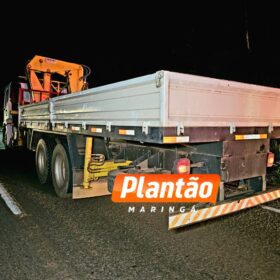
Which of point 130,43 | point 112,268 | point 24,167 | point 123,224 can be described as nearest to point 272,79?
point 24,167

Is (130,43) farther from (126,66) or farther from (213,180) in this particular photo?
(213,180)

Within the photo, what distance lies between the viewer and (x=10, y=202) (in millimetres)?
5465

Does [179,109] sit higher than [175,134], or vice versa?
[179,109]

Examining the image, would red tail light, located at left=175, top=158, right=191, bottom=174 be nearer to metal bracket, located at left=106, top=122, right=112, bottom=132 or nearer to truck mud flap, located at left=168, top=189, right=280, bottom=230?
truck mud flap, located at left=168, top=189, right=280, bottom=230

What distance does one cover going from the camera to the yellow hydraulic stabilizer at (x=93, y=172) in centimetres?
529

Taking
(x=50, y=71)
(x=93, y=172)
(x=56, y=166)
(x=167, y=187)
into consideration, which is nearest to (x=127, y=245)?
(x=167, y=187)

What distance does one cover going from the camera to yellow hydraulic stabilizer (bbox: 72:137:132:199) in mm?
5289

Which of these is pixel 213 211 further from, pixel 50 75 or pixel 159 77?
pixel 50 75

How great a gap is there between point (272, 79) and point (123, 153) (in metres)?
12.7

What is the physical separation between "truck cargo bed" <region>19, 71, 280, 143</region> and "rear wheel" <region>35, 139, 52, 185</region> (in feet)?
6.72

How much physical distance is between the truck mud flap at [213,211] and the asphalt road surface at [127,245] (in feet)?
1.08

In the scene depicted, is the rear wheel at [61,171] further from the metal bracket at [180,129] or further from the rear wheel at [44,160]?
the metal bracket at [180,129]

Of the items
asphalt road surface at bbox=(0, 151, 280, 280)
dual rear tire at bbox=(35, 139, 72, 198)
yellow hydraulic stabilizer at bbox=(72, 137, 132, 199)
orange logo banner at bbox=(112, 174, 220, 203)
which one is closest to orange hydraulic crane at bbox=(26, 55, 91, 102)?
dual rear tire at bbox=(35, 139, 72, 198)

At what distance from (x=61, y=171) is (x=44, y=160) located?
3.42ft
